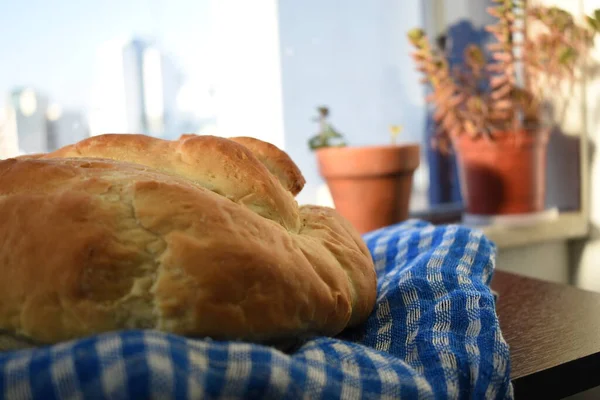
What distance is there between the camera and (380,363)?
39cm

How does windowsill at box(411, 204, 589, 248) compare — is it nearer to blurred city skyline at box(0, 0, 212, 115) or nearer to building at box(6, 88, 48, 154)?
blurred city skyline at box(0, 0, 212, 115)

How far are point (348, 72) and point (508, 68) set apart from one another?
35 centimetres

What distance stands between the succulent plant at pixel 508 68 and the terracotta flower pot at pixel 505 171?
0.03m

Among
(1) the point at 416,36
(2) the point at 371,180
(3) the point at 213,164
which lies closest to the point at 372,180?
(2) the point at 371,180

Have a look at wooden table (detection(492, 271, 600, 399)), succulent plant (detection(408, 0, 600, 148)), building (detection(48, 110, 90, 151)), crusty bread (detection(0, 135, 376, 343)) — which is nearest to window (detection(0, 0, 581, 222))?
building (detection(48, 110, 90, 151))

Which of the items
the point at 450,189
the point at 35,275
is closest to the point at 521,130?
the point at 450,189

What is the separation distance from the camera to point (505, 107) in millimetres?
1279

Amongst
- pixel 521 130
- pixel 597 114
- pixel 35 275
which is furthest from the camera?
pixel 597 114

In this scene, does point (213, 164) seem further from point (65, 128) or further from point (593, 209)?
point (593, 209)

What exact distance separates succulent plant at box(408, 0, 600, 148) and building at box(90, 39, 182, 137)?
0.51 metres

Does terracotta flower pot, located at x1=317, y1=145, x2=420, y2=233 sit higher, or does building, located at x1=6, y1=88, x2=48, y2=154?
building, located at x1=6, y1=88, x2=48, y2=154

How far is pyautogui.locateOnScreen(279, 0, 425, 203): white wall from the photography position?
1344mm

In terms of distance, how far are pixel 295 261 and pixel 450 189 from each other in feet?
4.21

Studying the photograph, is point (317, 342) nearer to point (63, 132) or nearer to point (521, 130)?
point (63, 132)
